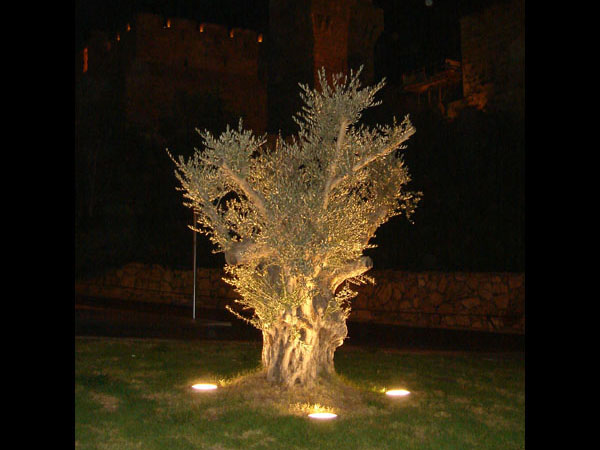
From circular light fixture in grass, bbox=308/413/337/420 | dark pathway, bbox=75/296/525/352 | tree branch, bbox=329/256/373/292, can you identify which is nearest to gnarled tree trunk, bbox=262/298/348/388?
tree branch, bbox=329/256/373/292

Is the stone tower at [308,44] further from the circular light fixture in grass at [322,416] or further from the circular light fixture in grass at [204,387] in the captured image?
the circular light fixture in grass at [322,416]

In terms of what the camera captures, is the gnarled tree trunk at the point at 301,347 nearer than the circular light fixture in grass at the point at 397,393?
Yes

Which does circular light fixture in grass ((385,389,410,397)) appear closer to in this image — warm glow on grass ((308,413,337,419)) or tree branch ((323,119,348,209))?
warm glow on grass ((308,413,337,419))

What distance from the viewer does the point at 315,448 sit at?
6.37 m

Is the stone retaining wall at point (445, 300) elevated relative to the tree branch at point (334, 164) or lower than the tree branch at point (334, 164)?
lower

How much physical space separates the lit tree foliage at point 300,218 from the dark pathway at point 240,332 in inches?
222

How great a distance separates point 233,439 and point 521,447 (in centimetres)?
298

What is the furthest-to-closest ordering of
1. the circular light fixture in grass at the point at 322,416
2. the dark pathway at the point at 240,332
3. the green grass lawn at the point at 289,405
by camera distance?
the dark pathway at the point at 240,332 < the circular light fixture in grass at the point at 322,416 < the green grass lawn at the point at 289,405

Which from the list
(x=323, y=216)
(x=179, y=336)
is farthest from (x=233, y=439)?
(x=179, y=336)

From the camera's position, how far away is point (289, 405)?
26.2ft

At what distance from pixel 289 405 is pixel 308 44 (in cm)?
3071

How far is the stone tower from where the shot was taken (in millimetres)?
36031

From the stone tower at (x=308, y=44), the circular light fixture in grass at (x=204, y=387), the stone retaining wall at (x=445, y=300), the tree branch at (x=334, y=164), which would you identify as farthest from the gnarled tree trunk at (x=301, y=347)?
the stone tower at (x=308, y=44)

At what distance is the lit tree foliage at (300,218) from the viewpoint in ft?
26.3
